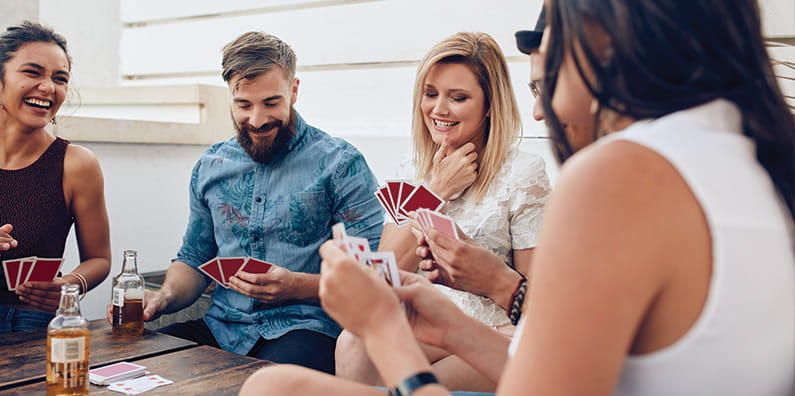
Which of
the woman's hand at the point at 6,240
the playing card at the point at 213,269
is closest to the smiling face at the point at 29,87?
the woman's hand at the point at 6,240

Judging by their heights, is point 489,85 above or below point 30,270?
above

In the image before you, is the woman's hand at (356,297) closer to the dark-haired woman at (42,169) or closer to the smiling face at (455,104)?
the smiling face at (455,104)

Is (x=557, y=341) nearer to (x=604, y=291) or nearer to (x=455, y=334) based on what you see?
(x=604, y=291)

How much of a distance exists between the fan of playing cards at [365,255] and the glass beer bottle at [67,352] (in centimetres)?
61

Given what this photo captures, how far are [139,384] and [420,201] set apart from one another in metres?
1.06

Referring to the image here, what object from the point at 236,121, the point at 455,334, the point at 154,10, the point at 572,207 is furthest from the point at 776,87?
the point at 154,10

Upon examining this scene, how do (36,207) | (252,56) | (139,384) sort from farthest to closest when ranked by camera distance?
(252,56) → (36,207) → (139,384)

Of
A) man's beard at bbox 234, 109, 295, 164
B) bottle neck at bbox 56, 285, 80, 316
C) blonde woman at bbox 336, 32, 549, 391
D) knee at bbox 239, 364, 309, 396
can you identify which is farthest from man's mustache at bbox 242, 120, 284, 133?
knee at bbox 239, 364, 309, 396

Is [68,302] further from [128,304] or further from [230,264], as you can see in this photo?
[230,264]

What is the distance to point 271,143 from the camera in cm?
271

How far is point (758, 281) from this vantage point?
0.77 meters

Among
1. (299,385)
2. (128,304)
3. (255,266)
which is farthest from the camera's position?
(255,266)

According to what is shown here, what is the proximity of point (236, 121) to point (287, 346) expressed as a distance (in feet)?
3.16

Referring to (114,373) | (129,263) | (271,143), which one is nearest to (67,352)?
(114,373)
